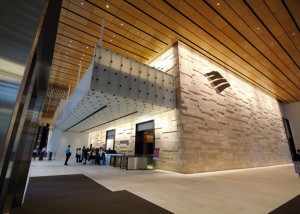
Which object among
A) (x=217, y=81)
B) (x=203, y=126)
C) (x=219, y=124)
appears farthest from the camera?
(x=217, y=81)

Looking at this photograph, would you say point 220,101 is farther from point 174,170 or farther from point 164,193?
point 164,193

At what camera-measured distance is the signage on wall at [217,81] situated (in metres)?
12.2

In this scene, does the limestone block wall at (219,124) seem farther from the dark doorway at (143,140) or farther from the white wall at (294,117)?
the white wall at (294,117)

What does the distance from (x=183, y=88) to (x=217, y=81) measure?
375 cm

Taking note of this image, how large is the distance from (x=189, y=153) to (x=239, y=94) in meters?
9.04

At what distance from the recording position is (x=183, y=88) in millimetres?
10344

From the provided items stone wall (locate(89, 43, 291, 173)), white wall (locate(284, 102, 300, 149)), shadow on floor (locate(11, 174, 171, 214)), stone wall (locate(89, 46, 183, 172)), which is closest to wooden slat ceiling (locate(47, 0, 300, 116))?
stone wall (locate(89, 46, 183, 172))

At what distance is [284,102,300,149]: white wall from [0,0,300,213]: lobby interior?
8.87 meters

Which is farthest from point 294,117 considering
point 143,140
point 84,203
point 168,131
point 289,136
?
point 84,203

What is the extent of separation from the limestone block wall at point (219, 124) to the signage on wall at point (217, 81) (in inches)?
13.7

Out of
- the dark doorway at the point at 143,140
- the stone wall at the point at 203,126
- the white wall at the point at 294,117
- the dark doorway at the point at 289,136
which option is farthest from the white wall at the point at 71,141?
the white wall at the point at 294,117

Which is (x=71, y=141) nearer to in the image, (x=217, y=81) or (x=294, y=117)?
(x=217, y=81)

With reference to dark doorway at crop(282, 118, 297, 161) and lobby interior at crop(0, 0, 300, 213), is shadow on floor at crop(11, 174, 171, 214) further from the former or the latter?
dark doorway at crop(282, 118, 297, 161)

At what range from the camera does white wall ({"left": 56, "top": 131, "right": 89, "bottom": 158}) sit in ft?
70.4
